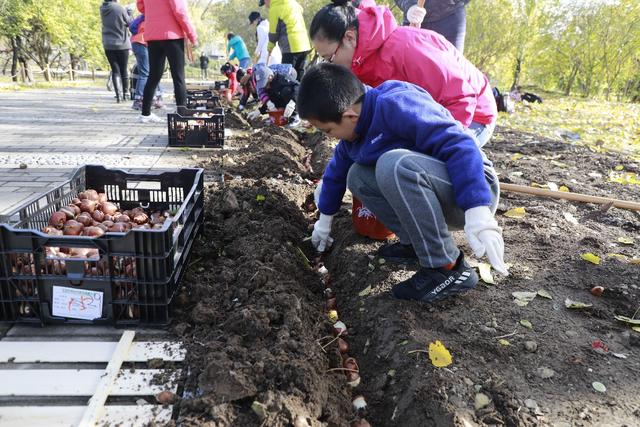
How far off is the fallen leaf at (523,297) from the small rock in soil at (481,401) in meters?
0.75

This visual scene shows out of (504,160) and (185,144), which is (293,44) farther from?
(504,160)

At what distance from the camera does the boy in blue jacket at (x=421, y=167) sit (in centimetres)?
205

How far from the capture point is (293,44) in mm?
7688

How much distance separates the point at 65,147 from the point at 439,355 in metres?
5.30

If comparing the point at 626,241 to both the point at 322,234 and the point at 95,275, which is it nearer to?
the point at 322,234

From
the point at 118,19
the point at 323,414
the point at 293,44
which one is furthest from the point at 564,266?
the point at 118,19

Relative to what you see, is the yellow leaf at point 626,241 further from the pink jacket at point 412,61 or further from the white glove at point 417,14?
the white glove at point 417,14

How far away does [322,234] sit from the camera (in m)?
3.04

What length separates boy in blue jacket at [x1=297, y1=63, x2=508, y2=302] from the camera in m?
2.05

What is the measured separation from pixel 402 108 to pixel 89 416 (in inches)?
68.5

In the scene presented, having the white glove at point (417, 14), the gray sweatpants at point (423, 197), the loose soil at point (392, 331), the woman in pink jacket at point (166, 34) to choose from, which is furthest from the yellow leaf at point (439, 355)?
the woman in pink jacket at point (166, 34)

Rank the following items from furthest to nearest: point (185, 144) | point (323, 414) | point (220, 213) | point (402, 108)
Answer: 1. point (185, 144)
2. point (220, 213)
3. point (402, 108)
4. point (323, 414)

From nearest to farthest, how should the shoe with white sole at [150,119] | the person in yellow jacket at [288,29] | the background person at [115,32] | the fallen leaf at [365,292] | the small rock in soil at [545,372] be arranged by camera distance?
the small rock in soil at [545,372] < the fallen leaf at [365,292] < the shoe with white sole at [150,119] < the person in yellow jacket at [288,29] < the background person at [115,32]

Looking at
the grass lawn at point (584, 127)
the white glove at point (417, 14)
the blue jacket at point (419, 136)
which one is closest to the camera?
the blue jacket at point (419, 136)
